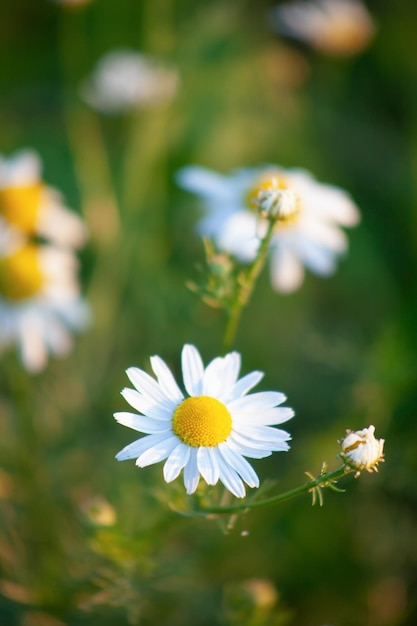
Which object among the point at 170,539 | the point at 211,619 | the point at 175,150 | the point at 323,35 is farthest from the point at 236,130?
the point at 211,619

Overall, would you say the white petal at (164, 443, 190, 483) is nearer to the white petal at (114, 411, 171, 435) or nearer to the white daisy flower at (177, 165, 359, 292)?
the white petal at (114, 411, 171, 435)

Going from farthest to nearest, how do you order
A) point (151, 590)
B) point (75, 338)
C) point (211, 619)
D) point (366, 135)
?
1. point (366, 135)
2. point (75, 338)
3. point (211, 619)
4. point (151, 590)

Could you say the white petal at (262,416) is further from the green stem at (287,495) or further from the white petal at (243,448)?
the green stem at (287,495)

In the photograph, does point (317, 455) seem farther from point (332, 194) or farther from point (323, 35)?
point (323, 35)

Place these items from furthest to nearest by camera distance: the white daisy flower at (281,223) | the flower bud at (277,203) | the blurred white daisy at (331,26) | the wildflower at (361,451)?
the blurred white daisy at (331,26), the white daisy flower at (281,223), the flower bud at (277,203), the wildflower at (361,451)

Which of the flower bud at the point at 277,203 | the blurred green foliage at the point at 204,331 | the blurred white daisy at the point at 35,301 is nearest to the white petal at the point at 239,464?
the blurred green foliage at the point at 204,331

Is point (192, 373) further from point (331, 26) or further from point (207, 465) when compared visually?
point (331, 26)
